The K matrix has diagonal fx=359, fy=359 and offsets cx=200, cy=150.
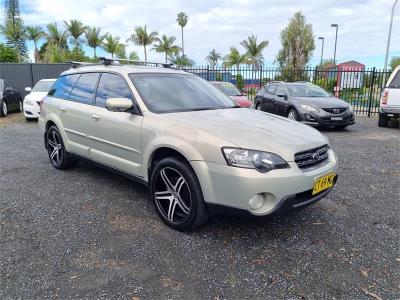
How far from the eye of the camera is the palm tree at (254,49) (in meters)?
39.5


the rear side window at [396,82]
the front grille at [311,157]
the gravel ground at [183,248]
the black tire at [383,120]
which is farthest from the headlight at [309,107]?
the front grille at [311,157]

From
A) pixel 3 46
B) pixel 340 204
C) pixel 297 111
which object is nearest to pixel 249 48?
pixel 3 46

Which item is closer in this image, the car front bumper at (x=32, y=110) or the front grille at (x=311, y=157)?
the front grille at (x=311, y=157)

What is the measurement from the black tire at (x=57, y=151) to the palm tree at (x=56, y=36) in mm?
36757

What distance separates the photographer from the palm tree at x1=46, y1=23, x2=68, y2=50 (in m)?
38.6

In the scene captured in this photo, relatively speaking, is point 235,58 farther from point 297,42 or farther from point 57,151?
point 57,151

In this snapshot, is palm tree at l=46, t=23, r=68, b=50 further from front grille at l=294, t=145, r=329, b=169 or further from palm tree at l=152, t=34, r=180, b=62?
front grille at l=294, t=145, r=329, b=169

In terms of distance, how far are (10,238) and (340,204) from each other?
11.8ft

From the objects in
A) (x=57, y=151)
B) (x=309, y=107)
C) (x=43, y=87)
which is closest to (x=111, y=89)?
(x=57, y=151)

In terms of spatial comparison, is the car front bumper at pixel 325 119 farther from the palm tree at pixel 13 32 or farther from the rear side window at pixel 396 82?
the palm tree at pixel 13 32

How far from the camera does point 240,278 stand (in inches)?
110

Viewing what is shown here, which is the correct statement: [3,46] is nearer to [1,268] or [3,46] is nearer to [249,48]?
[249,48]

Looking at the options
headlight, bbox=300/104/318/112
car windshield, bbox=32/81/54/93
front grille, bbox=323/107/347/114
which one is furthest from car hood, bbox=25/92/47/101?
front grille, bbox=323/107/347/114

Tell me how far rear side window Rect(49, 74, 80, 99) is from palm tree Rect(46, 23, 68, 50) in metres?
36.7
